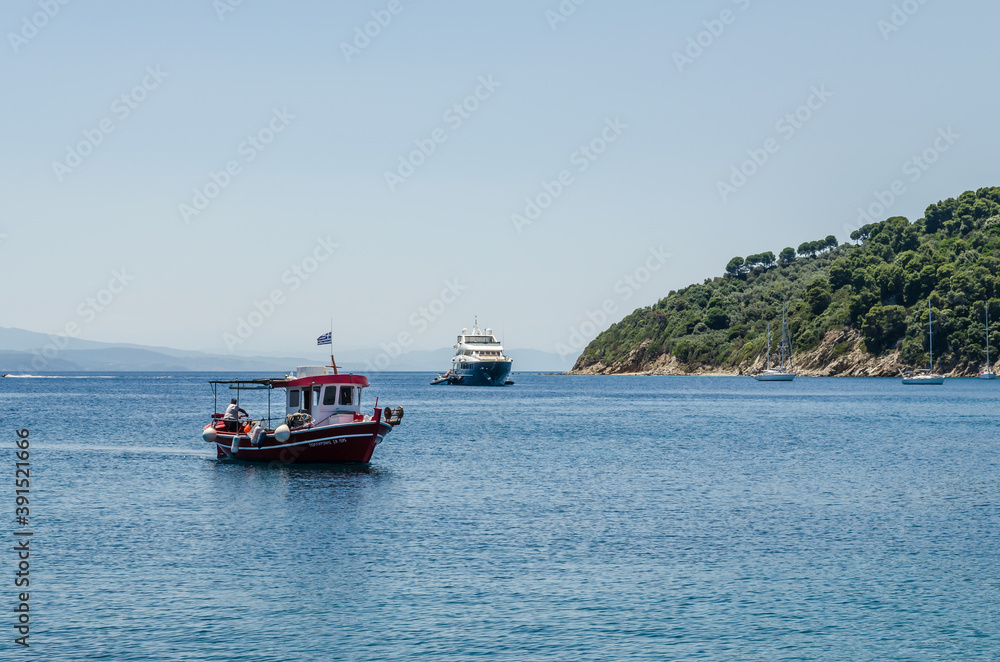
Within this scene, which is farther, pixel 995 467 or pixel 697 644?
pixel 995 467

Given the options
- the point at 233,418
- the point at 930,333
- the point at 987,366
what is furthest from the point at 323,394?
the point at 987,366

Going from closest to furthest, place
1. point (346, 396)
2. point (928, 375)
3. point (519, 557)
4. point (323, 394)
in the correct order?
1. point (519, 557)
2. point (323, 394)
3. point (346, 396)
4. point (928, 375)

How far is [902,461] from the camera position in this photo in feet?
186

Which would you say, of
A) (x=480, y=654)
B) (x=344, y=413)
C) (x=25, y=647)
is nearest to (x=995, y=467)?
(x=344, y=413)

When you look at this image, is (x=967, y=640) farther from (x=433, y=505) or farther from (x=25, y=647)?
(x=433, y=505)

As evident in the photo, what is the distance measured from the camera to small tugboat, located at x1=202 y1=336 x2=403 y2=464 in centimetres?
5275

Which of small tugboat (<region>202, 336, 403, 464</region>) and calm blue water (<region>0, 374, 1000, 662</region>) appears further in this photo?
small tugboat (<region>202, 336, 403, 464</region>)

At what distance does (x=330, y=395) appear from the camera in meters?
54.0

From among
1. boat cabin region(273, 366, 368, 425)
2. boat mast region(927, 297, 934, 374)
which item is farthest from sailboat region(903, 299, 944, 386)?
boat cabin region(273, 366, 368, 425)

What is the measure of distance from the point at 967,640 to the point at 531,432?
63190 millimetres

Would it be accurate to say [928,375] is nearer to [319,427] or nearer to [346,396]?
[346,396]

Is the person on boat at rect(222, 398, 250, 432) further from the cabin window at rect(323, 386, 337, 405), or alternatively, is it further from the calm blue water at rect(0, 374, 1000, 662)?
the cabin window at rect(323, 386, 337, 405)

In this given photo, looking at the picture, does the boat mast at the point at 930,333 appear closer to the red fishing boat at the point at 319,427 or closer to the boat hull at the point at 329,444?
the red fishing boat at the point at 319,427

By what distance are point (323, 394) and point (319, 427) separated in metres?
1.97
